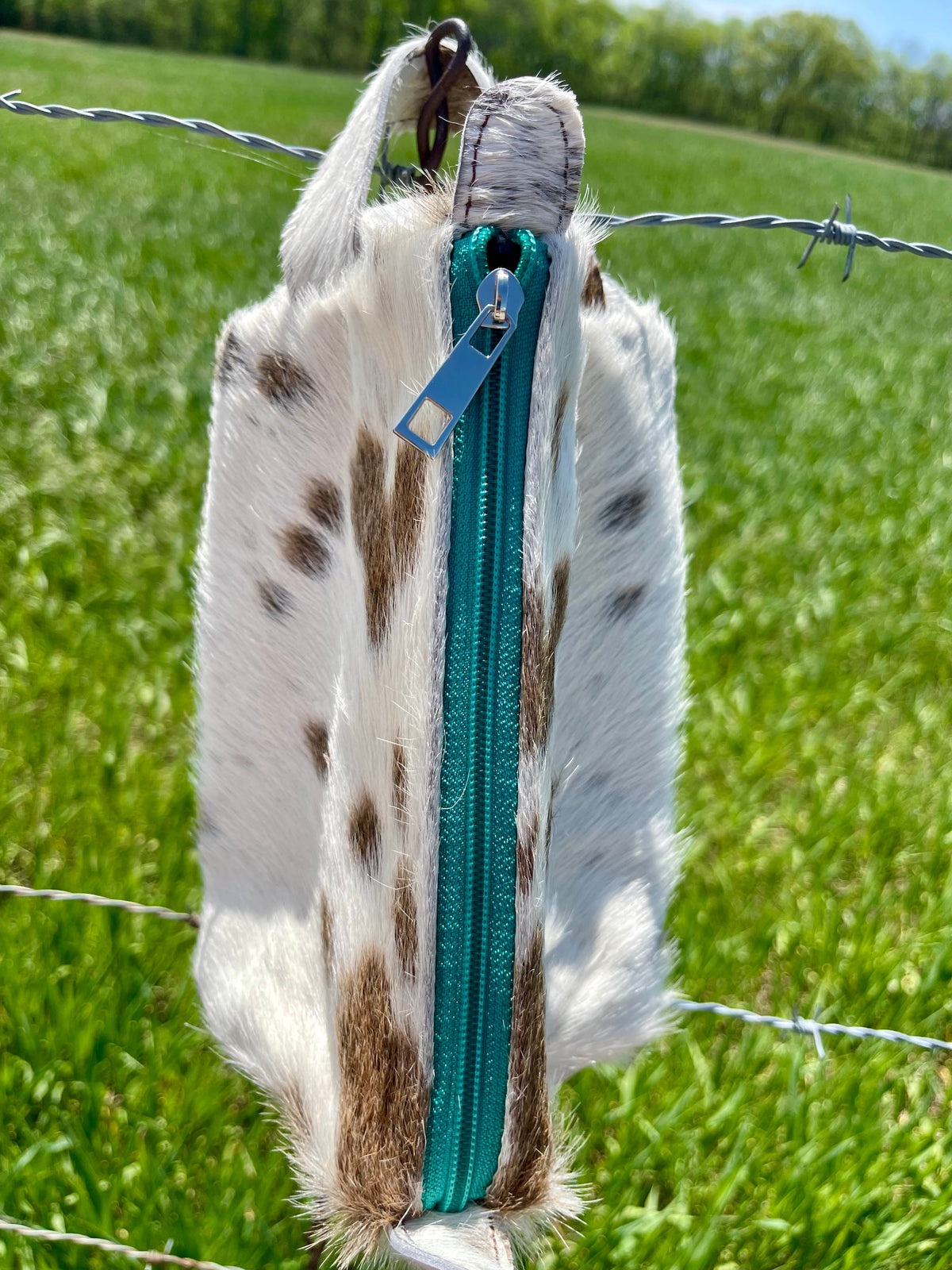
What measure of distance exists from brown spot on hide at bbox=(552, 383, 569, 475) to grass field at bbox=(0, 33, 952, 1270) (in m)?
0.52

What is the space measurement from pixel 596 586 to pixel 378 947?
0.44 m

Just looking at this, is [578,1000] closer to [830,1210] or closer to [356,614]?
[356,614]

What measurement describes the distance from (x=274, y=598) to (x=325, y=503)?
0.14 metres

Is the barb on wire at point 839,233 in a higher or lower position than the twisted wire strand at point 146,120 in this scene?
higher

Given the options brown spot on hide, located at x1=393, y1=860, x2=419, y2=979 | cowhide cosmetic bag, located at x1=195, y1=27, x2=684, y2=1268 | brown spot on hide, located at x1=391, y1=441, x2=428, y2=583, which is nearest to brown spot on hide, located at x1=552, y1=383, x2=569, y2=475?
cowhide cosmetic bag, located at x1=195, y1=27, x2=684, y2=1268

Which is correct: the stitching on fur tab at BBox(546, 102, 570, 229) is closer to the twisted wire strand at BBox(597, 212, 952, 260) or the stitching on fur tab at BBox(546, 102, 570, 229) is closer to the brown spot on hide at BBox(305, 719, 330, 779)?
the twisted wire strand at BBox(597, 212, 952, 260)

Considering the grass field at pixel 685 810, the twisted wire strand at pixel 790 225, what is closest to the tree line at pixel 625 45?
the grass field at pixel 685 810

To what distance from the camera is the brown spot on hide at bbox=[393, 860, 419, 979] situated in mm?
774

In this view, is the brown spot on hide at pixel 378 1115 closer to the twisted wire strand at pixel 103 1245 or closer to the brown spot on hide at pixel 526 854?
the brown spot on hide at pixel 526 854

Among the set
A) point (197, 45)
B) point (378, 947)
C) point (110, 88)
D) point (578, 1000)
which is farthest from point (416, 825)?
point (197, 45)

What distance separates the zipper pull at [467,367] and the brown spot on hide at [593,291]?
209 mm

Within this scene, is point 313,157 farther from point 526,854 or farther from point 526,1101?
point 526,1101

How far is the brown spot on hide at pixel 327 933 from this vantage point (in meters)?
0.86

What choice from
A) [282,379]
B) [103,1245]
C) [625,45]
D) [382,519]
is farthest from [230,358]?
[625,45]
